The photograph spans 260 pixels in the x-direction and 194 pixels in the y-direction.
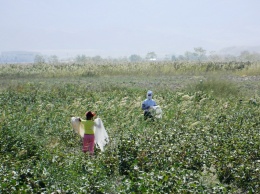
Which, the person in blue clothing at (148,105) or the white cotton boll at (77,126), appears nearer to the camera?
the white cotton boll at (77,126)

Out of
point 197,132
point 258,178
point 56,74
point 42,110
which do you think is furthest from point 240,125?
point 56,74

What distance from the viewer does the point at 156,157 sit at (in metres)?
7.12

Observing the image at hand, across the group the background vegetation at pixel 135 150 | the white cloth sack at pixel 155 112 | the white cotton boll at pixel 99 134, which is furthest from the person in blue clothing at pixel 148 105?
the white cotton boll at pixel 99 134

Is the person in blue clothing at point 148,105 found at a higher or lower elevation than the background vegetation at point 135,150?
higher

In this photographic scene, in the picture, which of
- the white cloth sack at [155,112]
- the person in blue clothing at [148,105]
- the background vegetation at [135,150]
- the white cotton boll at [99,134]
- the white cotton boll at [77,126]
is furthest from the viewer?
the person in blue clothing at [148,105]

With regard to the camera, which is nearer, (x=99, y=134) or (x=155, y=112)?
(x=99, y=134)

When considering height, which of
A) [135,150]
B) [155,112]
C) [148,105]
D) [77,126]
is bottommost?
[135,150]

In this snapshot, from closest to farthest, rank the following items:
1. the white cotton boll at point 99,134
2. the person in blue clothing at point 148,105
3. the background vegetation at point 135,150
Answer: the background vegetation at point 135,150 → the white cotton boll at point 99,134 → the person in blue clothing at point 148,105

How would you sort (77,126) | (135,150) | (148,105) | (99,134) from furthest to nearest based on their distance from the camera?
(148,105)
(77,126)
(99,134)
(135,150)

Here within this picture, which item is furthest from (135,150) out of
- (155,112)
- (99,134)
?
(155,112)

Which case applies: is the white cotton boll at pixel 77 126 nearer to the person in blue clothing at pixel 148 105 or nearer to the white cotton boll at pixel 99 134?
the white cotton boll at pixel 99 134

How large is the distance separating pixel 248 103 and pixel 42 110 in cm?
700

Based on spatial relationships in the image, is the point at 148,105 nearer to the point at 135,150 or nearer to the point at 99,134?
the point at 99,134

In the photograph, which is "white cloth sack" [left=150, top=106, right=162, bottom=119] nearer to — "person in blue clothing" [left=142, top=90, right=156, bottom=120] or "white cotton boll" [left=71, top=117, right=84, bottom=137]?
"person in blue clothing" [left=142, top=90, right=156, bottom=120]
